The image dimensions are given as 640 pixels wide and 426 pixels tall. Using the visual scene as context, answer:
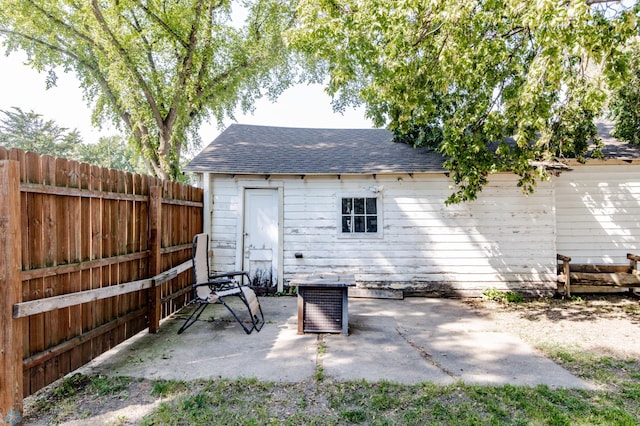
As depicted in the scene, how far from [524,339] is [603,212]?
14.4ft

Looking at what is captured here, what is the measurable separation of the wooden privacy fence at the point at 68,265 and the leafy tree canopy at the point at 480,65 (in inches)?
147

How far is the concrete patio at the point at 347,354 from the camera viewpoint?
3.06 meters

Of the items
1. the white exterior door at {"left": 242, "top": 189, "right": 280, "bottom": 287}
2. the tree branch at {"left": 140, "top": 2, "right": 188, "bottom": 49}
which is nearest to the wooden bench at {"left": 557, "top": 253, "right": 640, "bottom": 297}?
the white exterior door at {"left": 242, "top": 189, "right": 280, "bottom": 287}

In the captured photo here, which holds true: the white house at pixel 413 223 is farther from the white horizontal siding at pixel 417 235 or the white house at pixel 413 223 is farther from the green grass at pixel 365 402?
the green grass at pixel 365 402

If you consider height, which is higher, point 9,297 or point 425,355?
point 9,297

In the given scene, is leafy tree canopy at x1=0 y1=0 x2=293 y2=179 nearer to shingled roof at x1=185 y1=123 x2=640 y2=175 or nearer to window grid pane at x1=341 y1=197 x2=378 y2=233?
shingled roof at x1=185 y1=123 x2=640 y2=175

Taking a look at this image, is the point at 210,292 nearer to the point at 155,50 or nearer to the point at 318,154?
the point at 318,154

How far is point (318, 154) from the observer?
7.58 m

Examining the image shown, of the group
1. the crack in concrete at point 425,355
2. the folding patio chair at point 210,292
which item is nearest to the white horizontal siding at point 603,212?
the crack in concrete at point 425,355

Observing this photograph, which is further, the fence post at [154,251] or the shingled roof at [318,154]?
the shingled roof at [318,154]

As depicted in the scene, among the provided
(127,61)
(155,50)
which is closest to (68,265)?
(127,61)

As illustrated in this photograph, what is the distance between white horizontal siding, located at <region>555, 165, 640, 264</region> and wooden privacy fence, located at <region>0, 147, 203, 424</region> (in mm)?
7764

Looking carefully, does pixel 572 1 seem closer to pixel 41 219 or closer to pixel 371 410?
pixel 371 410

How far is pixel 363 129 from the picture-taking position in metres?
9.57
